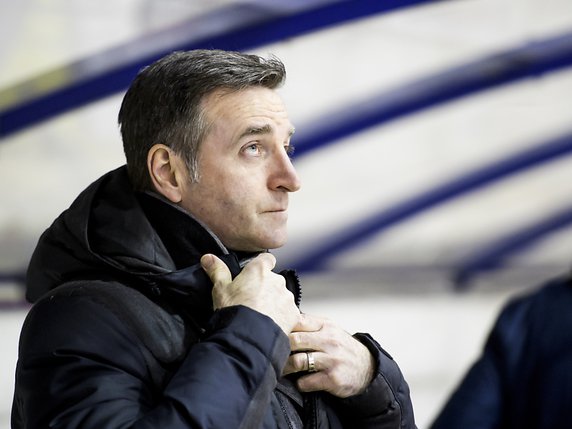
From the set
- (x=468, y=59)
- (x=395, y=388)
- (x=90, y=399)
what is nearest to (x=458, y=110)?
(x=468, y=59)

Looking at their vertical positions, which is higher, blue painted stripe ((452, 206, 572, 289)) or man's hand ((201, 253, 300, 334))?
man's hand ((201, 253, 300, 334))

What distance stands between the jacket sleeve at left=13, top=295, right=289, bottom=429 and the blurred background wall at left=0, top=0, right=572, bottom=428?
3.60 meters

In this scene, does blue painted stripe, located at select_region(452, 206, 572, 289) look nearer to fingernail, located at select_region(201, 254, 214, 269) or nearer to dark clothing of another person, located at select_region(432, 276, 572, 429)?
fingernail, located at select_region(201, 254, 214, 269)

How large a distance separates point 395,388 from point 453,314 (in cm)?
557

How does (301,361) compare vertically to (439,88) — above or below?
above

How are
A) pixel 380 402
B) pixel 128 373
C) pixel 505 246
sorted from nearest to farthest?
pixel 128 373
pixel 380 402
pixel 505 246

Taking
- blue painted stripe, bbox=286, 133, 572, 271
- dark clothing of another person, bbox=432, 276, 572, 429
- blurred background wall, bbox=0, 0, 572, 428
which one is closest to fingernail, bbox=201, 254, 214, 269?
dark clothing of another person, bbox=432, 276, 572, 429

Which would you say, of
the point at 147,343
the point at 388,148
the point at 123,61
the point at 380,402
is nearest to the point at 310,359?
the point at 380,402

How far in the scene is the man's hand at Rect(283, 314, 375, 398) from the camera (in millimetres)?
2166

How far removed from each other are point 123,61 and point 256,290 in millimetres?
4074

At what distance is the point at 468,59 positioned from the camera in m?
7.34

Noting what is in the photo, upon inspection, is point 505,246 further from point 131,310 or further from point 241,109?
point 131,310

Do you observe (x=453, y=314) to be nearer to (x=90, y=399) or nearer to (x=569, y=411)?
(x=90, y=399)

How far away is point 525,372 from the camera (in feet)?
4.30
